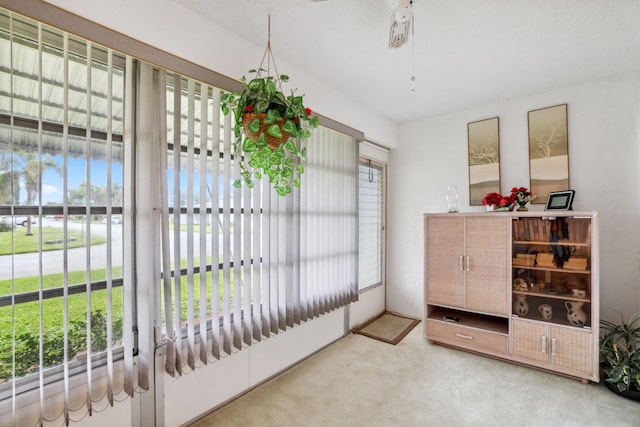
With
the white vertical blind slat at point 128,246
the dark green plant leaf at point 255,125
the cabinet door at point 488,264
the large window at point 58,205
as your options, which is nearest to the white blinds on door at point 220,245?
the white vertical blind slat at point 128,246

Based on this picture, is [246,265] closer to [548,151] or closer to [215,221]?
[215,221]

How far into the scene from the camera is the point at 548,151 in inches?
120

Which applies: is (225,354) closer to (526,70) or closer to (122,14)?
(122,14)

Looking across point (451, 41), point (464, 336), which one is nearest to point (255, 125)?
point (451, 41)

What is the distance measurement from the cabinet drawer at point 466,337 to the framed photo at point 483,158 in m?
1.47

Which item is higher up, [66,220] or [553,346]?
[66,220]

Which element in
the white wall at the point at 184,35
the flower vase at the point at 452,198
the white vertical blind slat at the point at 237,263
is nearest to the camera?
the white wall at the point at 184,35

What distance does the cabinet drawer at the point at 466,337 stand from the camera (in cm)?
284

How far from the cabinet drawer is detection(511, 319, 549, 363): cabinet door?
0.32ft

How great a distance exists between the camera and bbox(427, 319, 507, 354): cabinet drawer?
112 inches

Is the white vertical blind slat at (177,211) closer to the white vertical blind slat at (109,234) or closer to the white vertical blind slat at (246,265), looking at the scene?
the white vertical blind slat at (109,234)

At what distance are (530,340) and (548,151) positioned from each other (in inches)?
76.2

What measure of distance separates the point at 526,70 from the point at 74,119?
3437 millimetres

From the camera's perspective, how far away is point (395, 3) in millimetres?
1548
